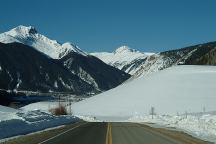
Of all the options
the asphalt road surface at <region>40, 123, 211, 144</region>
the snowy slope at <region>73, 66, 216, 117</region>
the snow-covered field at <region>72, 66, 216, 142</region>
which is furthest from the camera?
the snowy slope at <region>73, 66, 216, 117</region>

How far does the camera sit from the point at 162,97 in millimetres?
151875

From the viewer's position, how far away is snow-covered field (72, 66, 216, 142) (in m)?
139

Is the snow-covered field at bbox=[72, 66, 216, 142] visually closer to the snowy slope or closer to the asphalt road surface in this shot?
the snowy slope

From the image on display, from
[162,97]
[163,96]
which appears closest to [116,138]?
[162,97]

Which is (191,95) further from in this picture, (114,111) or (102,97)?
(102,97)

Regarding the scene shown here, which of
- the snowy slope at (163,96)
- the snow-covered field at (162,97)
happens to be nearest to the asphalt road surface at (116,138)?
the snow-covered field at (162,97)

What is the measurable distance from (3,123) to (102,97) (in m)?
147

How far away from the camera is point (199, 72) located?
170m

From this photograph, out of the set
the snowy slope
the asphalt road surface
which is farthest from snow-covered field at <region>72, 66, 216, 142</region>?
the asphalt road surface

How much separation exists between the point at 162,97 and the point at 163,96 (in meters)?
0.88

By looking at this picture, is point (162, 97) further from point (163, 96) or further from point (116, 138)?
point (116, 138)

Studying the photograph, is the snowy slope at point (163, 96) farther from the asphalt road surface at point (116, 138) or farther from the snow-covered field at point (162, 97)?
the asphalt road surface at point (116, 138)

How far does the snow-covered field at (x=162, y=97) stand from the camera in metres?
139

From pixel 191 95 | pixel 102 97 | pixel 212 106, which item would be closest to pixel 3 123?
pixel 212 106
